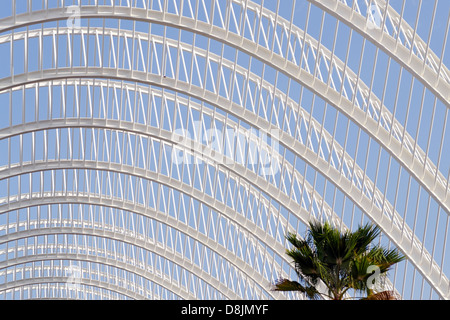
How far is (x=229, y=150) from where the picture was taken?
34625 mm

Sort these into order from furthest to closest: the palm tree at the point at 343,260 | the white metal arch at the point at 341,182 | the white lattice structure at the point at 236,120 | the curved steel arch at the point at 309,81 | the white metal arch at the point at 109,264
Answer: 1. the white metal arch at the point at 109,264
2. the white metal arch at the point at 341,182
3. the curved steel arch at the point at 309,81
4. the white lattice structure at the point at 236,120
5. the palm tree at the point at 343,260

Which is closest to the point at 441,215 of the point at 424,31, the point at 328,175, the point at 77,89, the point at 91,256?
the point at 328,175

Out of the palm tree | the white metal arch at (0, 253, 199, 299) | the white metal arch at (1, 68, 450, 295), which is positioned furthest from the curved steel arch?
the white metal arch at (0, 253, 199, 299)

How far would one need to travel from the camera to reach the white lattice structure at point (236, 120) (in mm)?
25359

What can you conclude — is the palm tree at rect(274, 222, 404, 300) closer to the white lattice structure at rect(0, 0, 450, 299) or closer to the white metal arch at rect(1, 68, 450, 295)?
the white lattice structure at rect(0, 0, 450, 299)

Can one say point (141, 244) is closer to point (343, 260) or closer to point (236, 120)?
point (236, 120)

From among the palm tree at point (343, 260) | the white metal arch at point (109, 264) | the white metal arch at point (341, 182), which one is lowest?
the palm tree at point (343, 260)

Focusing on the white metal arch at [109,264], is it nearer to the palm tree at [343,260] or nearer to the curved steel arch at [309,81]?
the curved steel arch at [309,81]

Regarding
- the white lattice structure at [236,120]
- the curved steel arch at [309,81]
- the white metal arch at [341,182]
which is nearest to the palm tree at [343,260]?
the white lattice structure at [236,120]

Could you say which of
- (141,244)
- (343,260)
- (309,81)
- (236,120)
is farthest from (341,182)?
(141,244)

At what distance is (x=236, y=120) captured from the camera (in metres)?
36.1

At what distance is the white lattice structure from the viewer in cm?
2536

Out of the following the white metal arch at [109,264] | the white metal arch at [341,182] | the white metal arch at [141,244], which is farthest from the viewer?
the white metal arch at [109,264]

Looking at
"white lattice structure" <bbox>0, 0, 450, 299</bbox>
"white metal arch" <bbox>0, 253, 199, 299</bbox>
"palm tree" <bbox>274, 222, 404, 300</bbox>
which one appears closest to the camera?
"palm tree" <bbox>274, 222, 404, 300</bbox>
